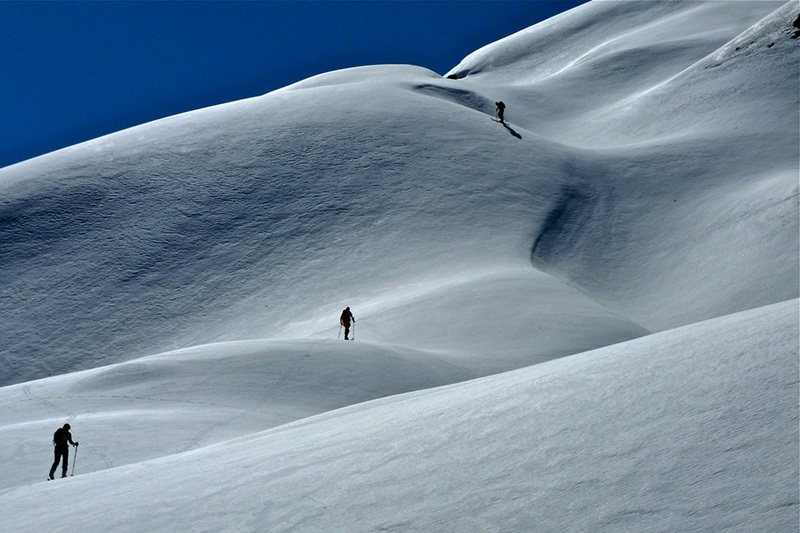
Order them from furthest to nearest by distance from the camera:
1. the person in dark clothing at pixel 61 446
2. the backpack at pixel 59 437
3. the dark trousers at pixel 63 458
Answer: the backpack at pixel 59 437 → the person in dark clothing at pixel 61 446 → the dark trousers at pixel 63 458

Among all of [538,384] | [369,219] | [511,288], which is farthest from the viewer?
[369,219]

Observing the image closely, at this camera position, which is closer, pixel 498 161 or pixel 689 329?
pixel 689 329

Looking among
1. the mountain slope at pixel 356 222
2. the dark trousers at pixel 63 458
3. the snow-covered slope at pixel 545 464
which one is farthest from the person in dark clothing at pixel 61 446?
the mountain slope at pixel 356 222

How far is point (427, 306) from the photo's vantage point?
25359 millimetres

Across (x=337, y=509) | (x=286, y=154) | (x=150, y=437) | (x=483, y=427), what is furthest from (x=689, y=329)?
(x=286, y=154)

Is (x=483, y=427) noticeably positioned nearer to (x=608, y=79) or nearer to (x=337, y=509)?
(x=337, y=509)

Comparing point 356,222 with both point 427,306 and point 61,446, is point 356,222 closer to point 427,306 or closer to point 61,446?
point 427,306

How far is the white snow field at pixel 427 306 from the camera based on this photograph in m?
6.89

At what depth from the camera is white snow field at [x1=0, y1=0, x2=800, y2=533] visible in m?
6.89

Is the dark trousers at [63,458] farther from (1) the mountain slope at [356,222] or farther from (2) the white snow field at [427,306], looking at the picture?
(1) the mountain slope at [356,222]

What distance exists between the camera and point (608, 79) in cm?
5812

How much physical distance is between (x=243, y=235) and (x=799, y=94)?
93.4ft

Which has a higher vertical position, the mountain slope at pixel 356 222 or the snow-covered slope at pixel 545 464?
the mountain slope at pixel 356 222

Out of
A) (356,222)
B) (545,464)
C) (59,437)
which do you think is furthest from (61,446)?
(356,222)
